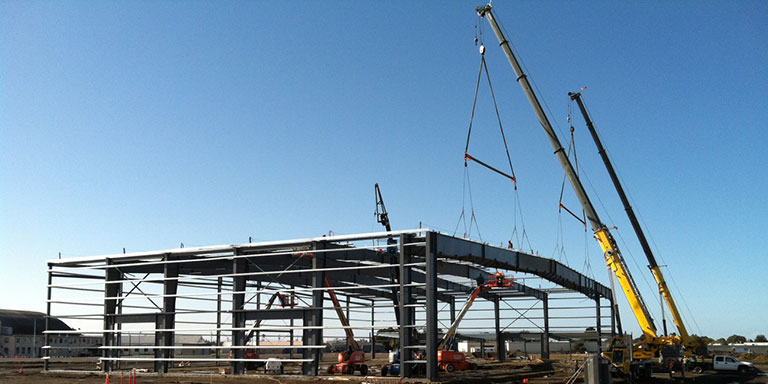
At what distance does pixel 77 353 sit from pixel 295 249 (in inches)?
2761

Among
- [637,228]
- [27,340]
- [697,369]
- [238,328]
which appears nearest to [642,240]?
[637,228]

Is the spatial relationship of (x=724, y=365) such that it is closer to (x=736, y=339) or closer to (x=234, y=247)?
(x=234, y=247)

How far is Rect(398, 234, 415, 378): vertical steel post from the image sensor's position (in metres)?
33.0

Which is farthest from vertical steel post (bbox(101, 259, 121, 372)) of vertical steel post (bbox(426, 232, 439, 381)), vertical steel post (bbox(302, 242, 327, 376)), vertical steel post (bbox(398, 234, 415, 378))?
vertical steel post (bbox(426, 232, 439, 381))

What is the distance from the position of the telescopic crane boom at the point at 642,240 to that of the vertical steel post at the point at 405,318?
20.8 m

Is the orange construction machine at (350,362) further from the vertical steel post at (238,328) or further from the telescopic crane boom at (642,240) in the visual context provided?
the telescopic crane boom at (642,240)

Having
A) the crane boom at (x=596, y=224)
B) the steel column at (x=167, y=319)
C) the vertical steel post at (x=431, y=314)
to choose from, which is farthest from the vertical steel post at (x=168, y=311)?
the crane boom at (x=596, y=224)

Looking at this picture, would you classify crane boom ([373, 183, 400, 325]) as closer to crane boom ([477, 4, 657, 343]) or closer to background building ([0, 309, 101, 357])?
crane boom ([477, 4, 657, 343])

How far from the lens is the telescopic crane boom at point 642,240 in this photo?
43.9m

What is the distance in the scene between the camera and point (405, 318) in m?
33.2

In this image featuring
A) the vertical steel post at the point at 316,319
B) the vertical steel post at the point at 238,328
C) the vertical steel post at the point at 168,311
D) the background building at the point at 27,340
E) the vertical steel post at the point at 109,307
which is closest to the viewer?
the vertical steel post at the point at 316,319

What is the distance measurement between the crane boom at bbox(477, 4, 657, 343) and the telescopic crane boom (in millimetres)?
2475

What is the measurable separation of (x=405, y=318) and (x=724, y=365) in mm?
30929

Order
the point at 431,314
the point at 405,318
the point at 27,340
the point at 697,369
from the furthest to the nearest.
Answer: the point at 27,340
the point at 697,369
the point at 405,318
the point at 431,314
